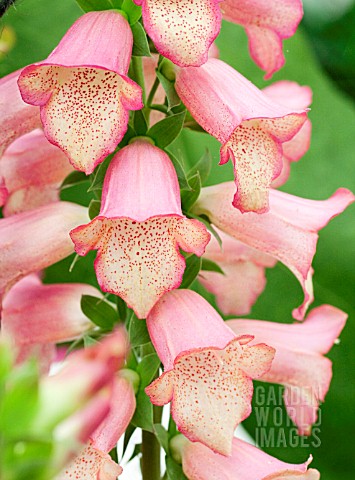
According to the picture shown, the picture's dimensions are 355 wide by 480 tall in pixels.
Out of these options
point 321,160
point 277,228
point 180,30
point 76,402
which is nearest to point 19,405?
point 76,402

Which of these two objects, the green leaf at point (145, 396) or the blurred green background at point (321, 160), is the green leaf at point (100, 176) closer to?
the green leaf at point (145, 396)

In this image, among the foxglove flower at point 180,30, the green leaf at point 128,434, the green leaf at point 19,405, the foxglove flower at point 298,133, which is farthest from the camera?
the foxglove flower at point 298,133

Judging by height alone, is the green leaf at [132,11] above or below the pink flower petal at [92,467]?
above

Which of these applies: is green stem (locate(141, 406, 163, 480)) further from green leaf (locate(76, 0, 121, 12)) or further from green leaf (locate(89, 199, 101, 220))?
green leaf (locate(76, 0, 121, 12))

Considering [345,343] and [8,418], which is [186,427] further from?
[345,343]

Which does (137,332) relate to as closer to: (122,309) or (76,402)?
(122,309)

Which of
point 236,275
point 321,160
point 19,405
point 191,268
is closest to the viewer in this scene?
point 19,405

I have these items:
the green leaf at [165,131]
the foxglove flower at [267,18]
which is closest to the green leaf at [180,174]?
the green leaf at [165,131]
